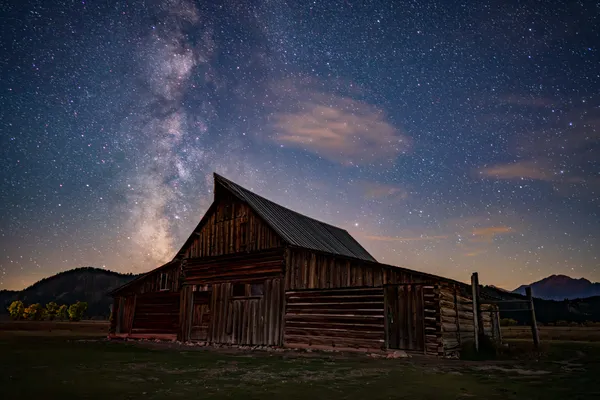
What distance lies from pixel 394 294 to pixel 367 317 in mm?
1666

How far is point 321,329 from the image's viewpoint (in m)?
20.0

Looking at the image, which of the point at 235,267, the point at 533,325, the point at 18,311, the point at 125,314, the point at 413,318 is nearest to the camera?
the point at 413,318

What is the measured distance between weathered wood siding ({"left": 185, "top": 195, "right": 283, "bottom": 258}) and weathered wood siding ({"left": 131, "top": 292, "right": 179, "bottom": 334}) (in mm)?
3376

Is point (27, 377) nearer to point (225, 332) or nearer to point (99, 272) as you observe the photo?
point (225, 332)

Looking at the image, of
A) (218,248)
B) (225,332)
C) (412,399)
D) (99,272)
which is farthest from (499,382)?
(99,272)

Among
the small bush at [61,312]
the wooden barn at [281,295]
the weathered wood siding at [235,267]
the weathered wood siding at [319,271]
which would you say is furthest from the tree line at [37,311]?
the weathered wood siding at [319,271]

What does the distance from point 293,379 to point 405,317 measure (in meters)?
8.51

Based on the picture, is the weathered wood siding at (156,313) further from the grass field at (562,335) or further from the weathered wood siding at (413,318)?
the grass field at (562,335)

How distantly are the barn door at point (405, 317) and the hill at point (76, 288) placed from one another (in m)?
179

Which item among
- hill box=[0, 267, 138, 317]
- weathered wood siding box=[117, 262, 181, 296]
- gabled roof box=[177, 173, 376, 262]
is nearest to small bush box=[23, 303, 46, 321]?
hill box=[0, 267, 138, 317]

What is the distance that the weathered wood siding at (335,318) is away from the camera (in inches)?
724

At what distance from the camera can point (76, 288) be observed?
18512 cm

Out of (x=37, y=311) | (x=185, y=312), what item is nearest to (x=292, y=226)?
(x=185, y=312)

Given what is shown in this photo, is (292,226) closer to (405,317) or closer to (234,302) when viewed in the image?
(234,302)
